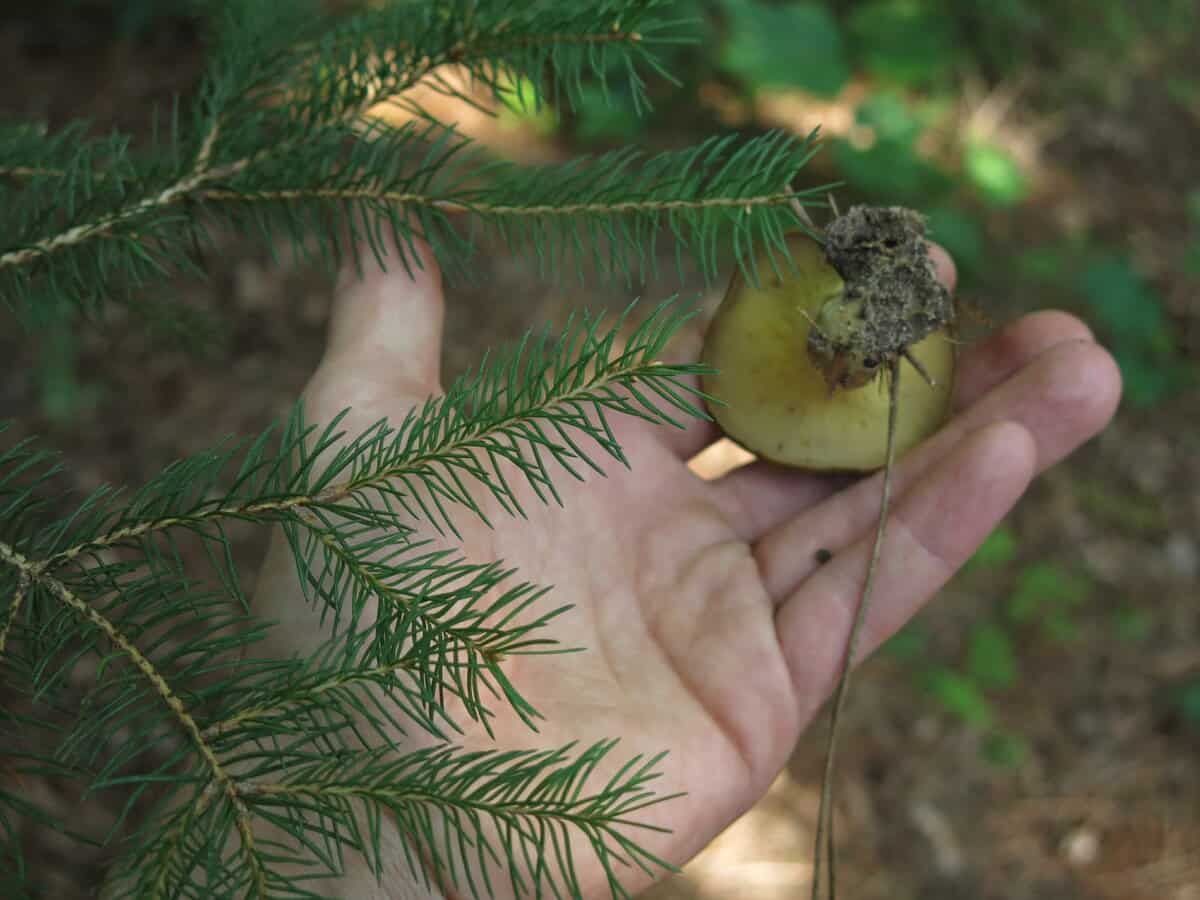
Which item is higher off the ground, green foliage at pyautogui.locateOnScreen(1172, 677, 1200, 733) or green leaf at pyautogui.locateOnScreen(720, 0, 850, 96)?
green leaf at pyautogui.locateOnScreen(720, 0, 850, 96)

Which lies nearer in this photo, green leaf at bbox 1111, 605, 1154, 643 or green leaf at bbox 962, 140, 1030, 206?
green leaf at bbox 1111, 605, 1154, 643

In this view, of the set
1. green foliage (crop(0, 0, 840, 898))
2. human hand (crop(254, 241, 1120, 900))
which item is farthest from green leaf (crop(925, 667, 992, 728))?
green foliage (crop(0, 0, 840, 898))

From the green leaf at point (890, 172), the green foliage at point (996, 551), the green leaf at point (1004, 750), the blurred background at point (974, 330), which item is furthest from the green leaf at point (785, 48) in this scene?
the green leaf at point (1004, 750)

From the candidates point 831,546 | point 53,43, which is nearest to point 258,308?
point 53,43

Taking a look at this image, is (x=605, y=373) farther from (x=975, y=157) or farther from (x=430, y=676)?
(x=975, y=157)

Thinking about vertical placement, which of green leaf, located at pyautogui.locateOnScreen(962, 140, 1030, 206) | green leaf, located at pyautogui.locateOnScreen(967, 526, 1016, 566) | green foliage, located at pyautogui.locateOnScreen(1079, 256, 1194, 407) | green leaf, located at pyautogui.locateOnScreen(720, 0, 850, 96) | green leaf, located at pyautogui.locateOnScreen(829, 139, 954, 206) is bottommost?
green leaf, located at pyautogui.locateOnScreen(967, 526, 1016, 566)

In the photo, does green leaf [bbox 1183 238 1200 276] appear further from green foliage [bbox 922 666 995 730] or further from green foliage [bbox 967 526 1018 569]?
green foliage [bbox 922 666 995 730]
